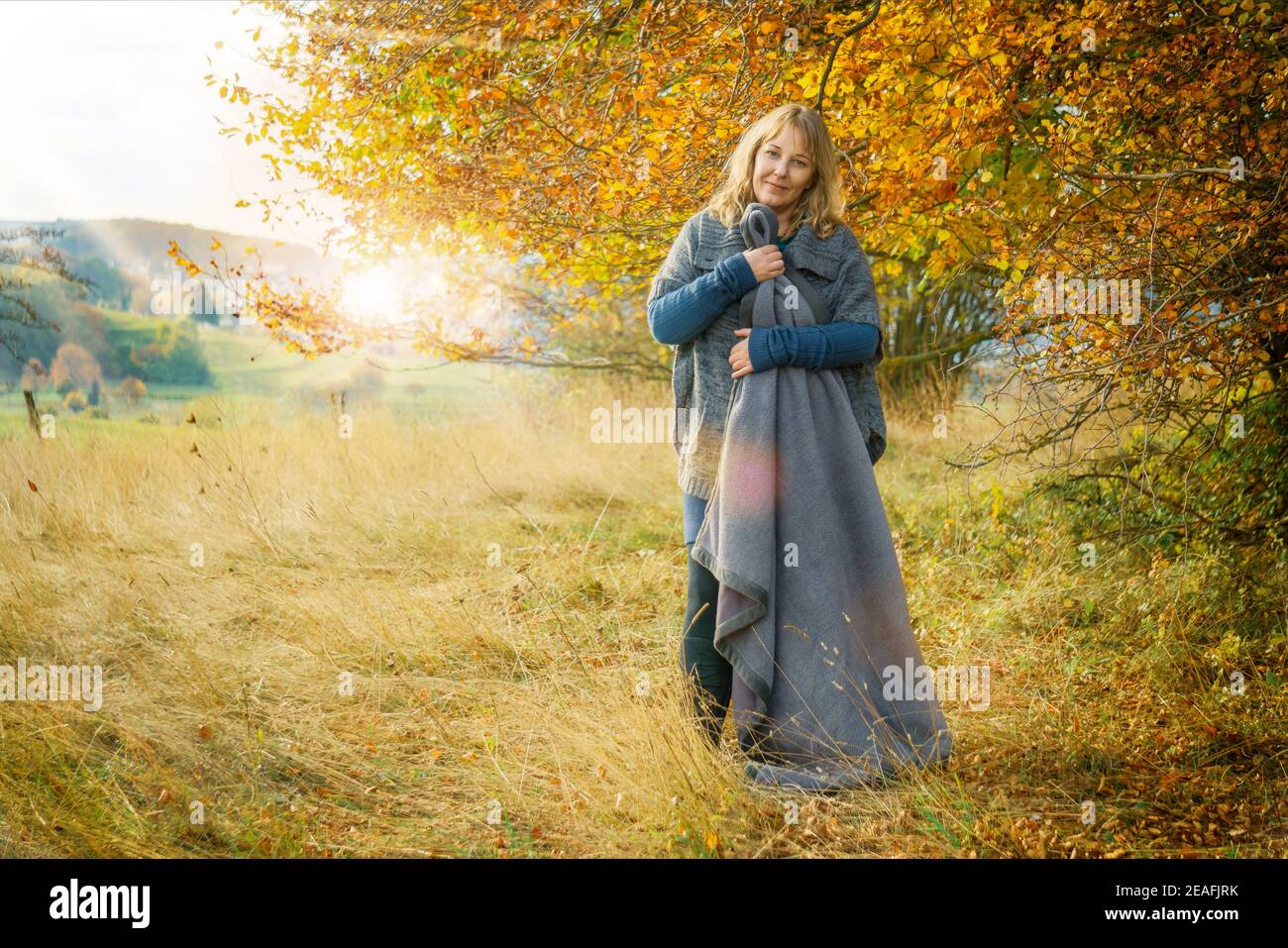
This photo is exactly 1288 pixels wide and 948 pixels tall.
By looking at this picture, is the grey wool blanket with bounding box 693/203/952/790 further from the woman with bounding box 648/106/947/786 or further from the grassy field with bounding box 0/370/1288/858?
the grassy field with bounding box 0/370/1288/858

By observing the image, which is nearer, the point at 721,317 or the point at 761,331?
the point at 761,331

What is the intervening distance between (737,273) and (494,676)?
2105mm

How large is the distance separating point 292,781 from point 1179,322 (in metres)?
3.39

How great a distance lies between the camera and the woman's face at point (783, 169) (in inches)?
122

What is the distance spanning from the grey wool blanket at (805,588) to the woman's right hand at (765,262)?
58 mm

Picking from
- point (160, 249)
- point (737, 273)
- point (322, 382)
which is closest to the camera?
point (737, 273)

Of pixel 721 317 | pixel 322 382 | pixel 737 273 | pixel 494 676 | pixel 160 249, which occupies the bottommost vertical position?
pixel 494 676

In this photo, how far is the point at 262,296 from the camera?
20.9ft

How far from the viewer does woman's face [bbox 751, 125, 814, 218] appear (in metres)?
3.10

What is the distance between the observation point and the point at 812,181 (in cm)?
320

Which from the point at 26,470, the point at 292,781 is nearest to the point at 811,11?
the point at 292,781

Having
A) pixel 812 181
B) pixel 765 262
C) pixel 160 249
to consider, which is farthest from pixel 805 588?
pixel 160 249

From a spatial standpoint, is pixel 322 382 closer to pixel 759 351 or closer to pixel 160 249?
pixel 160 249

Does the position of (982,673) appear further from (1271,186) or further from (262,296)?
(262,296)
